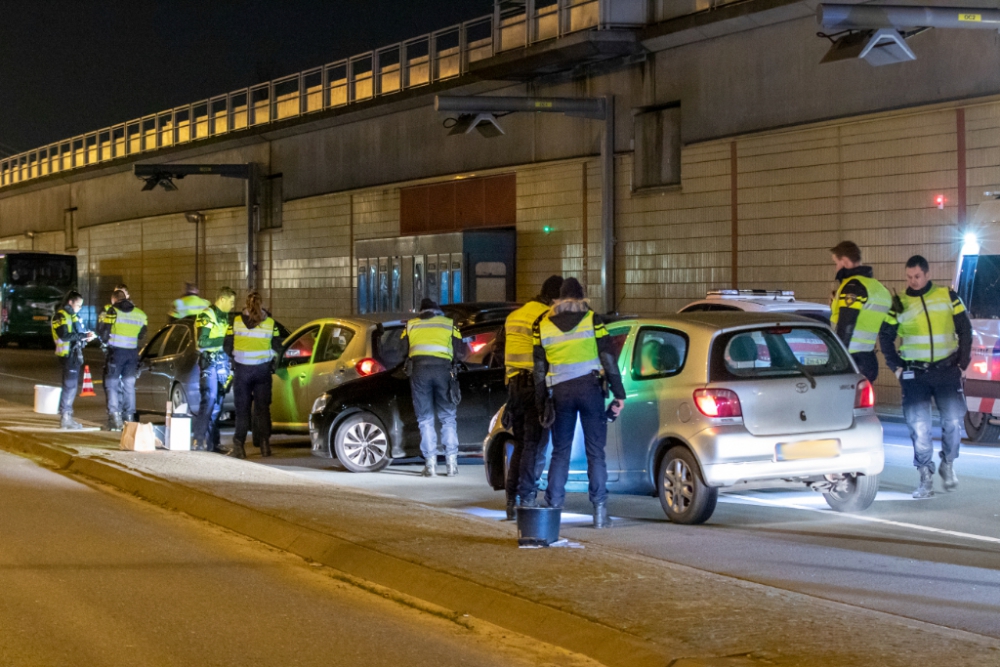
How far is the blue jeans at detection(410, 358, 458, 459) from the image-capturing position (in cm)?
1231

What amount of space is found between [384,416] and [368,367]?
115cm

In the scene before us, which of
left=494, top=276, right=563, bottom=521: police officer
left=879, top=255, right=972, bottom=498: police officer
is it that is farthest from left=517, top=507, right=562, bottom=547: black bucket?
left=879, top=255, right=972, bottom=498: police officer

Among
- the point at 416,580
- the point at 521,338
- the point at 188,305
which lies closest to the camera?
the point at 416,580

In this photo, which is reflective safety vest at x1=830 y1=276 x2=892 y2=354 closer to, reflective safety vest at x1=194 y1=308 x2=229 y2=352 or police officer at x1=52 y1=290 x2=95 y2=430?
reflective safety vest at x1=194 y1=308 x2=229 y2=352

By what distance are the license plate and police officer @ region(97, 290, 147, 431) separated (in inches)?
379

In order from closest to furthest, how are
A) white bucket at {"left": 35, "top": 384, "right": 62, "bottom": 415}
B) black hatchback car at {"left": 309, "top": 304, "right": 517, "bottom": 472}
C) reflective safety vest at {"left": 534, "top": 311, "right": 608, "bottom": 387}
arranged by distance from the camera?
reflective safety vest at {"left": 534, "top": 311, "right": 608, "bottom": 387} → black hatchback car at {"left": 309, "top": 304, "right": 517, "bottom": 472} → white bucket at {"left": 35, "top": 384, "right": 62, "bottom": 415}

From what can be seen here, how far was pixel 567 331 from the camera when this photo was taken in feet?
29.8

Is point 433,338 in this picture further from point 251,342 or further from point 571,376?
point 571,376

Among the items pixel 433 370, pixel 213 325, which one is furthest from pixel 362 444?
pixel 213 325

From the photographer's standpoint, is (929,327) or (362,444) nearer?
(929,327)

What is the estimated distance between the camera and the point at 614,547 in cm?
879

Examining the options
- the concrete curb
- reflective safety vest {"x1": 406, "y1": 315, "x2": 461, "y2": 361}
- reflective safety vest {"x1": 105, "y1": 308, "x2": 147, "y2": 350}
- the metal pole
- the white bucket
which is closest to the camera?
the concrete curb

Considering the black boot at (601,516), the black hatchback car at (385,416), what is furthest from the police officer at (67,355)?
the black boot at (601,516)

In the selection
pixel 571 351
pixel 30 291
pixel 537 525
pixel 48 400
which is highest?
pixel 30 291
